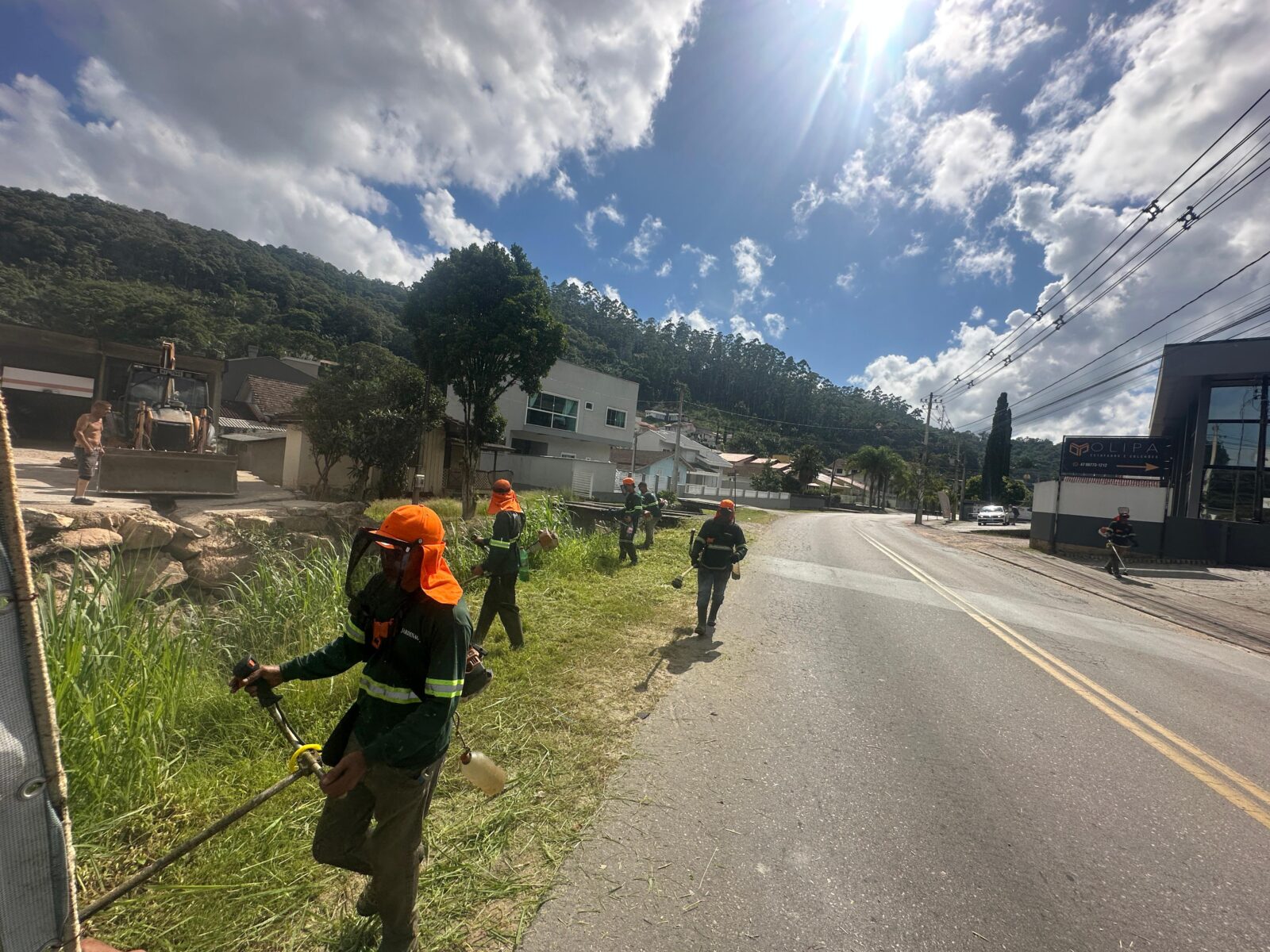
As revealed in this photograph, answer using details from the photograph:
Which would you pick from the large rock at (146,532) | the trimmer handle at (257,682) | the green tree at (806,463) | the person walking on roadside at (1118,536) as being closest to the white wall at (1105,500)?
the person walking on roadside at (1118,536)

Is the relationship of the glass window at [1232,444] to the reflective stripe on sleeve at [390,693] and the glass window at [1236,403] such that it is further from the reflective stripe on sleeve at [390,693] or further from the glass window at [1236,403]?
the reflective stripe on sleeve at [390,693]

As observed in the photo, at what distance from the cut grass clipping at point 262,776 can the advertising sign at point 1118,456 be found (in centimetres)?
2294

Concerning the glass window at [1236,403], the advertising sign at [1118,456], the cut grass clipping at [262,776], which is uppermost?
the glass window at [1236,403]

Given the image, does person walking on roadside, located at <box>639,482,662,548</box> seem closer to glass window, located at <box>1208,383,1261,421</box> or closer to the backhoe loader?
the backhoe loader

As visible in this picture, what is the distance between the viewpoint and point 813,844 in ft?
9.70

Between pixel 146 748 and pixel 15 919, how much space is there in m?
1.94

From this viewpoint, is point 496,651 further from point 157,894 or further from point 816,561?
point 816,561

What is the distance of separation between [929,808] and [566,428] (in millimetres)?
31830

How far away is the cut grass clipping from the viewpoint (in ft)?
7.49

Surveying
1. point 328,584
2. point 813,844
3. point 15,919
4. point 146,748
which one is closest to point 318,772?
point 15,919

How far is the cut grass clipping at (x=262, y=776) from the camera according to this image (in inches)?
89.9

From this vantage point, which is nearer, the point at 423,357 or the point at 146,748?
the point at 146,748

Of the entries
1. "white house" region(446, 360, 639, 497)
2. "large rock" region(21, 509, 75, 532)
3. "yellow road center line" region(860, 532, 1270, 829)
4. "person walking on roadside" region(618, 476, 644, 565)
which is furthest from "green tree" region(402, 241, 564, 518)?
"yellow road center line" region(860, 532, 1270, 829)

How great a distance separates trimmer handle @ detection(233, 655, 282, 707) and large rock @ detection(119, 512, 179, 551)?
20.4ft
